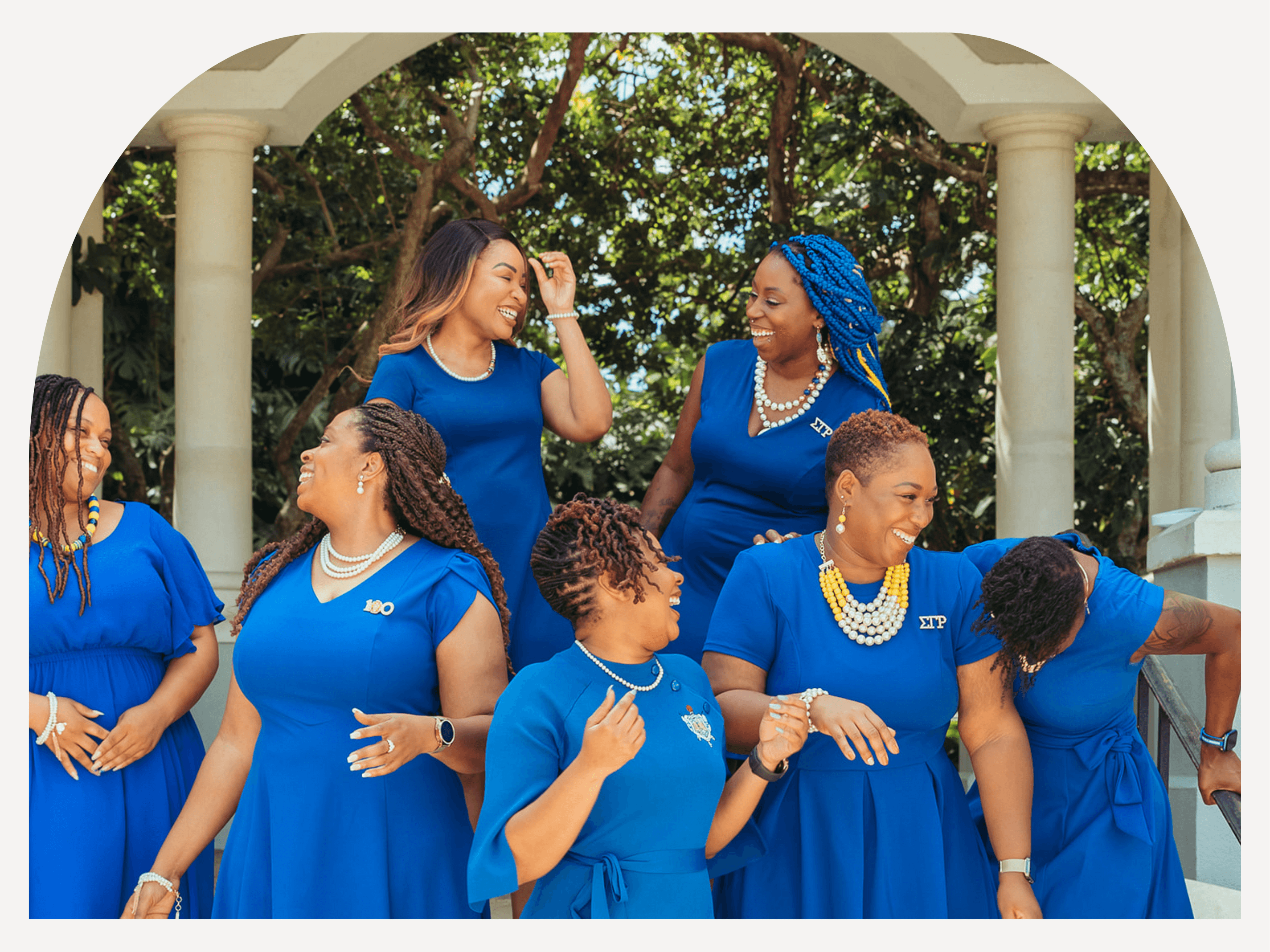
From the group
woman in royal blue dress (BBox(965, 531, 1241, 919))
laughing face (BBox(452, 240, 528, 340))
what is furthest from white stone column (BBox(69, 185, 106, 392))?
woman in royal blue dress (BBox(965, 531, 1241, 919))

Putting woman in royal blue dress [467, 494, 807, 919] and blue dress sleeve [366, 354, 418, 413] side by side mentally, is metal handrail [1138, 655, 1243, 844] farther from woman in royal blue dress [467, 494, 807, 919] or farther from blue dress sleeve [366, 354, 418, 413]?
blue dress sleeve [366, 354, 418, 413]

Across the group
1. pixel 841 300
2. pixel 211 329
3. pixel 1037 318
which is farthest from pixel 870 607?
pixel 211 329

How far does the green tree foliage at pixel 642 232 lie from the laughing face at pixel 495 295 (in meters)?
4.64

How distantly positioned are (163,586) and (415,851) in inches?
43.6

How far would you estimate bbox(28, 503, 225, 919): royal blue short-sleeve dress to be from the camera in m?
3.62

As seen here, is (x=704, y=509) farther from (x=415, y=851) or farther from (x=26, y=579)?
(x=26, y=579)

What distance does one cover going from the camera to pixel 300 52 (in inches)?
285

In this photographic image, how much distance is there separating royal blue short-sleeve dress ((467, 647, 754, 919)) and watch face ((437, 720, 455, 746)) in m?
0.09

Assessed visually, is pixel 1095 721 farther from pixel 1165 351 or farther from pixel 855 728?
pixel 1165 351

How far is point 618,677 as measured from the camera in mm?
3059

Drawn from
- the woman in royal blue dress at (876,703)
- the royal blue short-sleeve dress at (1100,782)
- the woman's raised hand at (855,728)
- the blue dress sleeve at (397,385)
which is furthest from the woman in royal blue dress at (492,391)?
the royal blue short-sleeve dress at (1100,782)

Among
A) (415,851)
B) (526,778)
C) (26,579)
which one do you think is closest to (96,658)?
(26,579)

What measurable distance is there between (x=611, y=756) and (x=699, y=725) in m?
0.36

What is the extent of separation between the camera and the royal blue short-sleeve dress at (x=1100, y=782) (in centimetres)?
354
